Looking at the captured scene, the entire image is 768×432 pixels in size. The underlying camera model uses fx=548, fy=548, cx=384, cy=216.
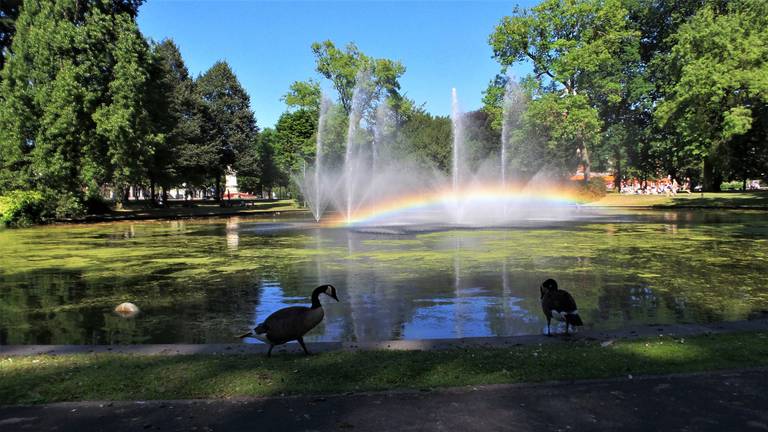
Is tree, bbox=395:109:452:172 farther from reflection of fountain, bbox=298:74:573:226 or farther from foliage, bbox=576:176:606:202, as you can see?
foliage, bbox=576:176:606:202

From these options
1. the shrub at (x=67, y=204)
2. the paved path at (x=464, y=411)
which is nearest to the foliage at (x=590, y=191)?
A: the shrub at (x=67, y=204)

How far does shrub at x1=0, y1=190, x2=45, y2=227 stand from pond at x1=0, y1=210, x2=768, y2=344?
39.5 feet

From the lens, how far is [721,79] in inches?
1713

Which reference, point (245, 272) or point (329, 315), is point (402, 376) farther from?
point (245, 272)

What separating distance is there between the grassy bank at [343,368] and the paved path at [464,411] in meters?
0.24

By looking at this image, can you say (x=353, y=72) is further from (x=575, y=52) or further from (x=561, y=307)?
(x=561, y=307)

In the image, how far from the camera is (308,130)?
253 feet

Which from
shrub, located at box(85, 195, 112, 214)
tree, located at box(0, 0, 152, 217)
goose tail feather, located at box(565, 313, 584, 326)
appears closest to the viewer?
goose tail feather, located at box(565, 313, 584, 326)

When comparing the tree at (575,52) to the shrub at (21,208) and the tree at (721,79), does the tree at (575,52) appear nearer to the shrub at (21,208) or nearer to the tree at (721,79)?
the tree at (721,79)

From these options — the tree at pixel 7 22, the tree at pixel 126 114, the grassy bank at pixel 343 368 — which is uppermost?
the tree at pixel 7 22

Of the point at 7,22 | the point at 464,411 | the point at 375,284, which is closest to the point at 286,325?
the point at 464,411

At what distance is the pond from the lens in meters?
8.94

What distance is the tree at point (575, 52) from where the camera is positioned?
58188 millimetres

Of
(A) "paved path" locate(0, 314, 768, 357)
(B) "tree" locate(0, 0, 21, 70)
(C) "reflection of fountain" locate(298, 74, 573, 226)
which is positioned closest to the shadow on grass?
(C) "reflection of fountain" locate(298, 74, 573, 226)
